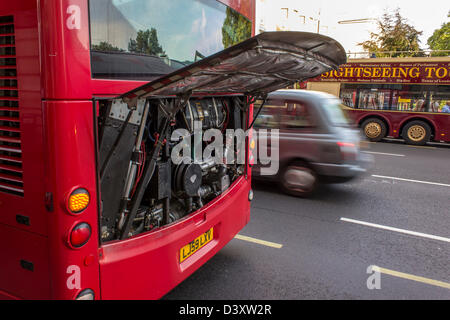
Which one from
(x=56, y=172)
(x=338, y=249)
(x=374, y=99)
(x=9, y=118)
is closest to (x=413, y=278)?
(x=338, y=249)

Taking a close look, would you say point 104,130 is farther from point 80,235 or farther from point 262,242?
point 262,242

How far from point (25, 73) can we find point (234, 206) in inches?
90.3

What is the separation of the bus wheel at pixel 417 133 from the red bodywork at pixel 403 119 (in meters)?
0.19

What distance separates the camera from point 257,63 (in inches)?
90.9

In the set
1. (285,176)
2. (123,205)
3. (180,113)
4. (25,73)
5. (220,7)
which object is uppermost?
(220,7)

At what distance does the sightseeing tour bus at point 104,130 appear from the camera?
6.57ft

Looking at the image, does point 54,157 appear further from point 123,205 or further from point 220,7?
point 220,7

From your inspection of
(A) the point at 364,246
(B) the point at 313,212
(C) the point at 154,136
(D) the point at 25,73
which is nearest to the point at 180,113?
(C) the point at 154,136

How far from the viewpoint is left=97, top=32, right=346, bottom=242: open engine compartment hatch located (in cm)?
217

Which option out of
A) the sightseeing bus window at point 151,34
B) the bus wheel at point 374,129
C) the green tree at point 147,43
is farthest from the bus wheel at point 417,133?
the green tree at point 147,43

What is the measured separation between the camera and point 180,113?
321cm

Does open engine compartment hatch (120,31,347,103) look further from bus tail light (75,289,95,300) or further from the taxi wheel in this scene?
the taxi wheel

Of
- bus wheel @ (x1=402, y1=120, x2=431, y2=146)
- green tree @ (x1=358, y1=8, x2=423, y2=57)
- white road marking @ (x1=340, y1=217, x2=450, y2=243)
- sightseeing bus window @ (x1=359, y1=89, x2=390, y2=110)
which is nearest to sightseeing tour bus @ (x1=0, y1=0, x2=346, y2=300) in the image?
white road marking @ (x1=340, y1=217, x2=450, y2=243)

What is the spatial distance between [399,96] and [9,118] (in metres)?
14.9
